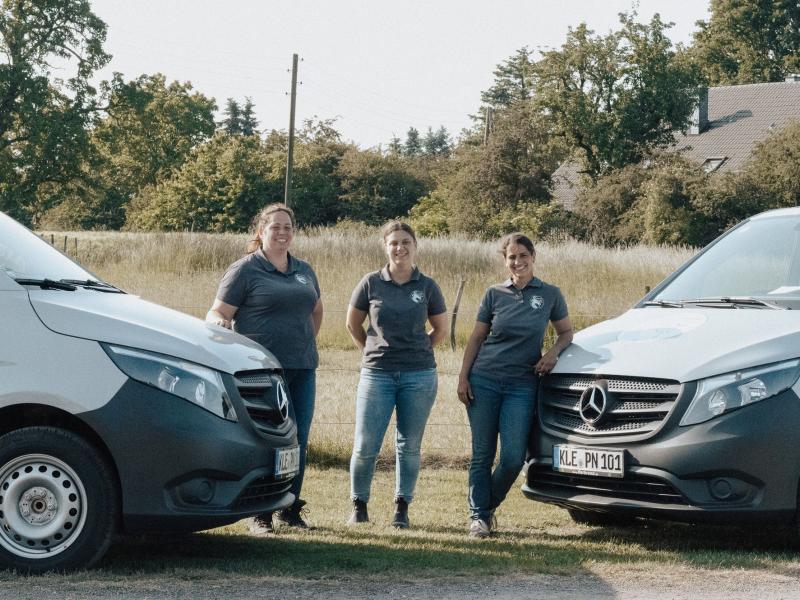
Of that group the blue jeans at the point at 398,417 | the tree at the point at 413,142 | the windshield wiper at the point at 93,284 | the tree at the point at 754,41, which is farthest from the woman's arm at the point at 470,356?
the tree at the point at 413,142

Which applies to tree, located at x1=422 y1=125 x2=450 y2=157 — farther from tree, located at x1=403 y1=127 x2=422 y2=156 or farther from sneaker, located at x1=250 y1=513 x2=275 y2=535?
sneaker, located at x1=250 y1=513 x2=275 y2=535

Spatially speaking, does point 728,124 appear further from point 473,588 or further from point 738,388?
point 473,588

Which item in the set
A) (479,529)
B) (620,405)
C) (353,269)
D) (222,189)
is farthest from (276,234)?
(222,189)

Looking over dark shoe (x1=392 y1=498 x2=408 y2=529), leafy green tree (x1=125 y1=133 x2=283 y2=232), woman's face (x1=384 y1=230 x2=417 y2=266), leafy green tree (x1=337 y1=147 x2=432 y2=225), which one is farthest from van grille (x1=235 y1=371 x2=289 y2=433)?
leafy green tree (x1=125 y1=133 x2=283 y2=232)

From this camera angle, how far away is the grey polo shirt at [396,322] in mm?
7203

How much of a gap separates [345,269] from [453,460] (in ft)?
49.8

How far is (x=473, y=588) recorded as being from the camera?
559cm

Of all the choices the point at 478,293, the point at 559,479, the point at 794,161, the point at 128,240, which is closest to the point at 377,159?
the point at 794,161

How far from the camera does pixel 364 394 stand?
24.0 feet

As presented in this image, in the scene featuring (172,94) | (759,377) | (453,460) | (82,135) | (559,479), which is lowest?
(453,460)

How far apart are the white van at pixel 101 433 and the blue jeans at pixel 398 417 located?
168 centimetres

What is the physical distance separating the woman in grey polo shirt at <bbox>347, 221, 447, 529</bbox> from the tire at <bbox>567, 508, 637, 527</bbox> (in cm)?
113

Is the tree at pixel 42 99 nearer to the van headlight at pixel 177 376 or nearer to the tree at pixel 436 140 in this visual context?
the van headlight at pixel 177 376

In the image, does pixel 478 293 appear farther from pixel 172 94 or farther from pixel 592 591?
pixel 172 94
